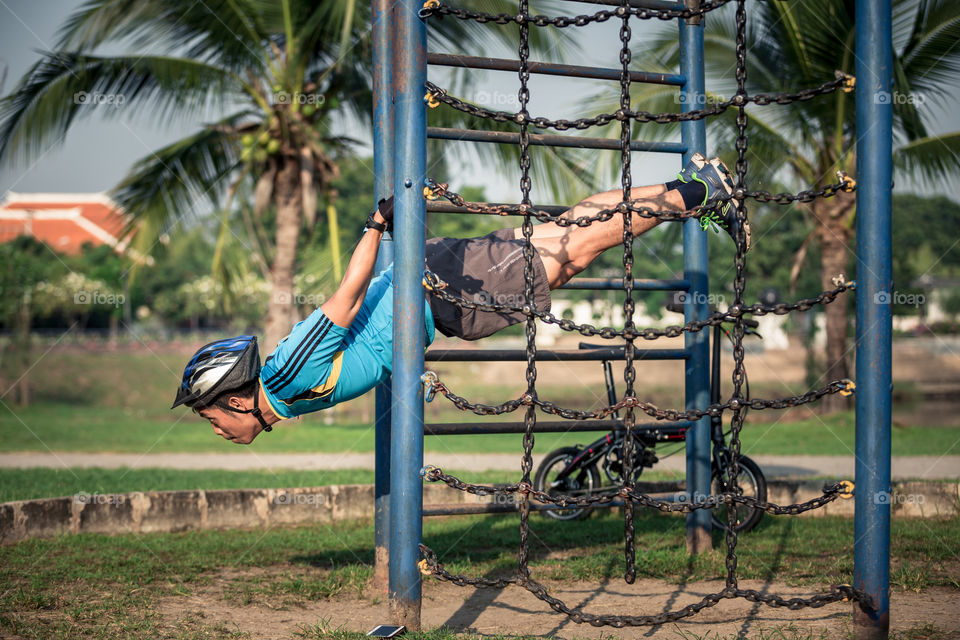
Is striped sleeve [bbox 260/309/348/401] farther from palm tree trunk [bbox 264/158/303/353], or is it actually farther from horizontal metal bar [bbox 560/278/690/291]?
palm tree trunk [bbox 264/158/303/353]

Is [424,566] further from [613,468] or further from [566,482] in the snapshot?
[613,468]

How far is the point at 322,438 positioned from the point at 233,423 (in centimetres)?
865

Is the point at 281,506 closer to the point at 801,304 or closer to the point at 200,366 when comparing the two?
the point at 200,366

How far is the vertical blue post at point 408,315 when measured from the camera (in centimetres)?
253

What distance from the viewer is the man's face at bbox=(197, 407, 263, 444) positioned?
3.02 metres

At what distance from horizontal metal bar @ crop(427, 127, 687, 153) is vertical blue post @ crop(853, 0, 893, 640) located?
0.81 metres

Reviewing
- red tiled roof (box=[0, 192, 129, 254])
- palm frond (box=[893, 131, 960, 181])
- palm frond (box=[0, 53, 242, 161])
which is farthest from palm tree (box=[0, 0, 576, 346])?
red tiled roof (box=[0, 192, 129, 254])

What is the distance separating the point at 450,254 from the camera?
304cm

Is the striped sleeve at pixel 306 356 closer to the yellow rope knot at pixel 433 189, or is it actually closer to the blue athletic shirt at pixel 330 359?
the blue athletic shirt at pixel 330 359

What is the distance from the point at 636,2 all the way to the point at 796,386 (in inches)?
819

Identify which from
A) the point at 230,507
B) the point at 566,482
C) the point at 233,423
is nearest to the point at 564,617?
the point at 233,423

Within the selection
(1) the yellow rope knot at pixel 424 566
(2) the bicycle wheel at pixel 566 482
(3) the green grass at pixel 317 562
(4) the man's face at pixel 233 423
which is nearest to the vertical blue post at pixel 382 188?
(3) the green grass at pixel 317 562

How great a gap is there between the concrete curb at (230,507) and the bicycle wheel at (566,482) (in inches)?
18.2

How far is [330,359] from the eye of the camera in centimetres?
289
